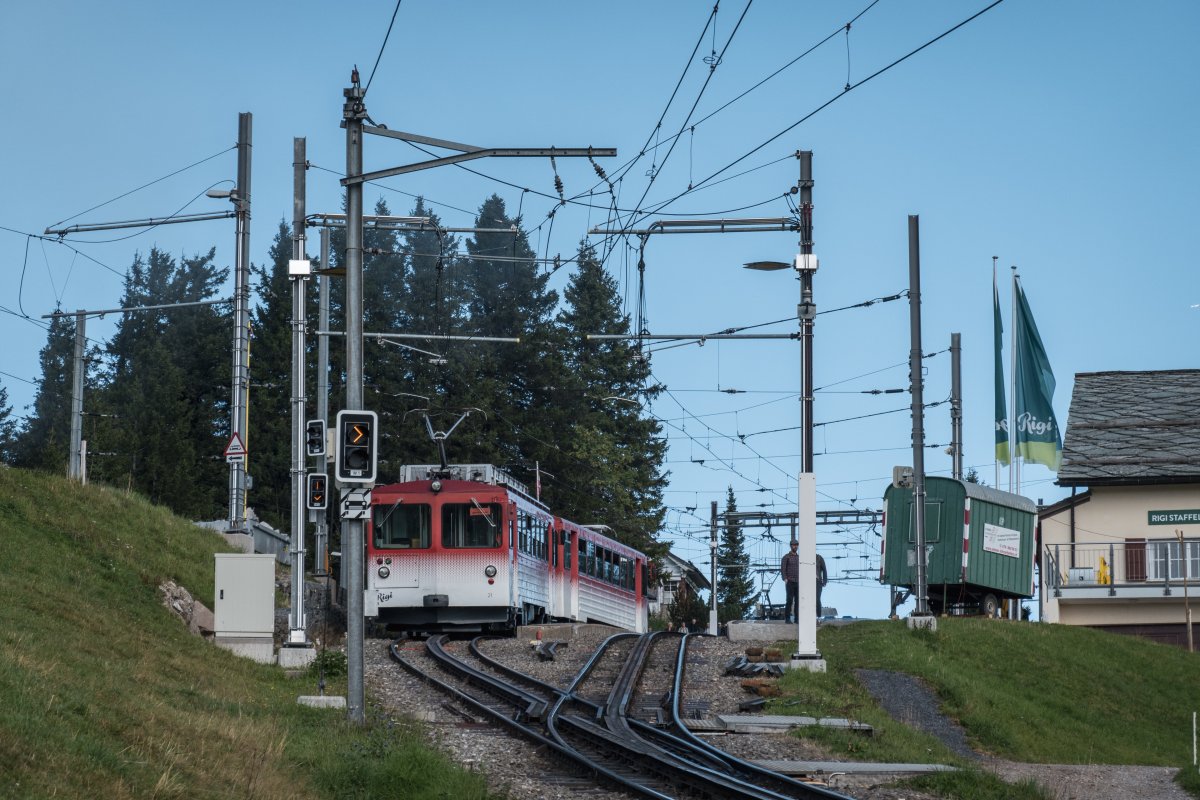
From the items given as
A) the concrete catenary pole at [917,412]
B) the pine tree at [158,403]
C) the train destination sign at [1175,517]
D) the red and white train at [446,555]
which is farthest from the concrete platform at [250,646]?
the pine tree at [158,403]

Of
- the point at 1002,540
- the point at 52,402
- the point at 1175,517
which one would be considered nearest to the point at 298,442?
the point at 1002,540

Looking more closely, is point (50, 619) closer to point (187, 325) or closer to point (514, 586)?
point (514, 586)

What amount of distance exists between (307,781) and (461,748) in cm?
331

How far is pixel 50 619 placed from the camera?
18156mm

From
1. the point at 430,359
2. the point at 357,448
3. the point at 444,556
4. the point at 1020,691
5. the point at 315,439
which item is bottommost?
the point at 1020,691

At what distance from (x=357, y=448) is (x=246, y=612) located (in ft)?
24.6

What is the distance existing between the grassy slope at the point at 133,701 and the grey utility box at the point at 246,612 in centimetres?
57

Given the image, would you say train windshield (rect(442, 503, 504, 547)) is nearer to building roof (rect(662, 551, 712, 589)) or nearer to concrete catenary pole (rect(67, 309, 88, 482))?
concrete catenary pole (rect(67, 309, 88, 482))

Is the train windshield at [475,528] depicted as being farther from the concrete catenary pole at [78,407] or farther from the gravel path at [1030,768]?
the concrete catenary pole at [78,407]

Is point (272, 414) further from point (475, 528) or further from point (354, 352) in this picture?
point (354, 352)

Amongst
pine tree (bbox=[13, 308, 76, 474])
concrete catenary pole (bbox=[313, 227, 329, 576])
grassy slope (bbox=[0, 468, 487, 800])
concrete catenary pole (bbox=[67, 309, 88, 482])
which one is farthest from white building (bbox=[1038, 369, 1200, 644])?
pine tree (bbox=[13, 308, 76, 474])

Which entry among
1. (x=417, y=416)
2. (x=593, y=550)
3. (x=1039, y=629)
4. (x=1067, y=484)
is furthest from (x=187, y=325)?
(x=1039, y=629)

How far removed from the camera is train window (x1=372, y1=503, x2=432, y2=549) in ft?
94.8

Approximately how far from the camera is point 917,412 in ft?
88.7
